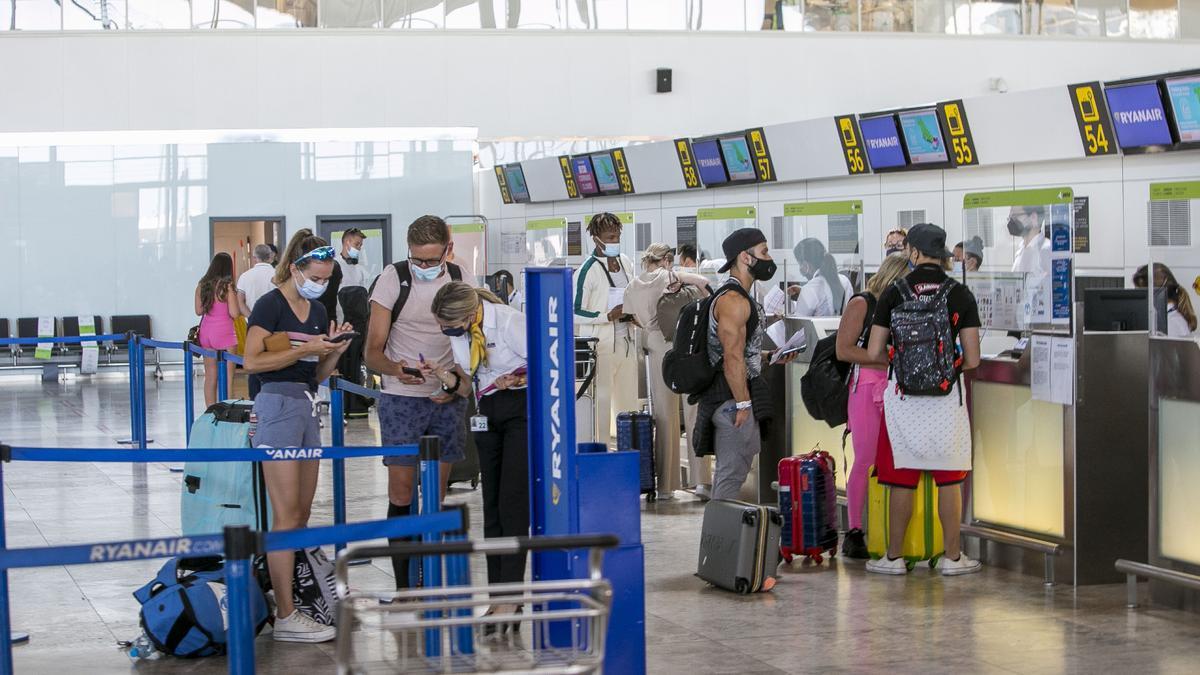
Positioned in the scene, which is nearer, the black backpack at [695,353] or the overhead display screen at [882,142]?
the black backpack at [695,353]

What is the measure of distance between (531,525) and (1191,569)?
3076 millimetres

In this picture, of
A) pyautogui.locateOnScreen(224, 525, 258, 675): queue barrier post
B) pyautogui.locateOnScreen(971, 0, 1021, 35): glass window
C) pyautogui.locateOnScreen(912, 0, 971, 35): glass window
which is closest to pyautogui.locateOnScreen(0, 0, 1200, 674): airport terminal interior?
pyautogui.locateOnScreen(224, 525, 258, 675): queue barrier post

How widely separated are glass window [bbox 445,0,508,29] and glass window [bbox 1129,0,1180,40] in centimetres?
1009

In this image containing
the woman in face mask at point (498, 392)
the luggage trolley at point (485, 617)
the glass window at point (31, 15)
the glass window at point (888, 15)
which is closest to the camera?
the luggage trolley at point (485, 617)

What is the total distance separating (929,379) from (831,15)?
17.6 m

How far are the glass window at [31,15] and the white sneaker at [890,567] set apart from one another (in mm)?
18210

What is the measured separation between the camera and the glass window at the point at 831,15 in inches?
926

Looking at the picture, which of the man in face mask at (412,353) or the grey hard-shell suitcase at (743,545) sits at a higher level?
the man in face mask at (412,353)

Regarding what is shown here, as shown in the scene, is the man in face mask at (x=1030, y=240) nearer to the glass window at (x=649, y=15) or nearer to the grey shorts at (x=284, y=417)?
the grey shorts at (x=284, y=417)

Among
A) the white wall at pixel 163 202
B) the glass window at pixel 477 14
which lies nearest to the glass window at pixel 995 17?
the glass window at pixel 477 14

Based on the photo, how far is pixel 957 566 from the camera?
7.28m

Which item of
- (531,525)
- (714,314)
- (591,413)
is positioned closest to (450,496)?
(591,413)

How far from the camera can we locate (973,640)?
592cm

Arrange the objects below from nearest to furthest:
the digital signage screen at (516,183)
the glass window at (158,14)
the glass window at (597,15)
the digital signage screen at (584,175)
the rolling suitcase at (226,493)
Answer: the rolling suitcase at (226,493), the digital signage screen at (584,175), the digital signage screen at (516,183), the glass window at (158,14), the glass window at (597,15)
